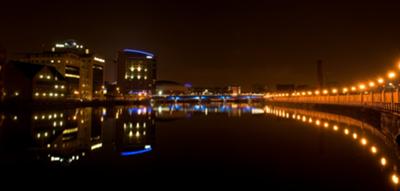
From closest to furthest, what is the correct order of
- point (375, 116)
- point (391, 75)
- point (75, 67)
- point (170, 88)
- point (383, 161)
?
1. point (383, 161)
2. point (391, 75)
3. point (375, 116)
4. point (75, 67)
5. point (170, 88)

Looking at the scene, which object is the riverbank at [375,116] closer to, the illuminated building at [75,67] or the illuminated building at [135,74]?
the illuminated building at [75,67]

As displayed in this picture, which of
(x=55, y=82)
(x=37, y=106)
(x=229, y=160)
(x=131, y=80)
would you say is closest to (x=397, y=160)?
(x=229, y=160)

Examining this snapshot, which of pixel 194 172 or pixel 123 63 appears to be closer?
pixel 194 172

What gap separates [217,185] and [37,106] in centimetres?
4525

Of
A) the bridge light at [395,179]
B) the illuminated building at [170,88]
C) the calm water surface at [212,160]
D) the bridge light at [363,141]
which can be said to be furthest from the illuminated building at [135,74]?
the bridge light at [395,179]

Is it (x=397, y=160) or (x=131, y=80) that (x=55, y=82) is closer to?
(x=397, y=160)

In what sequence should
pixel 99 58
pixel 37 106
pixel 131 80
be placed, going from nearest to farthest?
pixel 37 106 → pixel 99 58 → pixel 131 80

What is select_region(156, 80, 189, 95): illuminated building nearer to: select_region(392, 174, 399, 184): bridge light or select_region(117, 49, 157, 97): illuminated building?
select_region(117, 49, 157, 97): illuminated building

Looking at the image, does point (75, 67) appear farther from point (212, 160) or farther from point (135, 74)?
point (212, 160)

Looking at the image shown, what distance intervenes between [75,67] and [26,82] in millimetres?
27291

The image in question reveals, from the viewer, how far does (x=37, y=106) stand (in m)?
45.1

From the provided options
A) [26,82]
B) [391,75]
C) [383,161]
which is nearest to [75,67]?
[26,82]

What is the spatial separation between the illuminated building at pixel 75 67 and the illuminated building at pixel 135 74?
3104cm

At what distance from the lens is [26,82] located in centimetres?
5231
